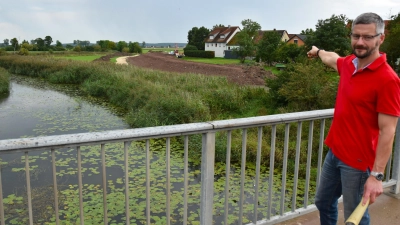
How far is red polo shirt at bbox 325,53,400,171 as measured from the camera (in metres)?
1.79

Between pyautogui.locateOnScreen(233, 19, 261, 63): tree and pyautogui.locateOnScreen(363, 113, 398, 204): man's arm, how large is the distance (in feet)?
136

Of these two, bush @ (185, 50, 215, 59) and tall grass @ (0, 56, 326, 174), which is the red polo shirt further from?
bush @ (185, 50, 215, 59)

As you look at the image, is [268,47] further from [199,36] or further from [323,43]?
[199,36]

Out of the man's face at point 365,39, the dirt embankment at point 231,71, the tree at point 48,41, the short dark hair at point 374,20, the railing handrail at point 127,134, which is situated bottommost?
the dirt embankment at point 231,71

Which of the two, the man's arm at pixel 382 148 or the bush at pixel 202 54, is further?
the bush at pixel 202 54

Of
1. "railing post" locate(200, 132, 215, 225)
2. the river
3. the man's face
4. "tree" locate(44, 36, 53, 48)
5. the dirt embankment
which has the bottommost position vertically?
the river

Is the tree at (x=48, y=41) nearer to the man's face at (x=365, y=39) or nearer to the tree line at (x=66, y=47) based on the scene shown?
the tree line at (x=66, y=47)

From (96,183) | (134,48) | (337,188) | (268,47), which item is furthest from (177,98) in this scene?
(134,48)

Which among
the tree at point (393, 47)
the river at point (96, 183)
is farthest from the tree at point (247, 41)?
the river at point (96, 183)

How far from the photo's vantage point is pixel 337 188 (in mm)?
2227

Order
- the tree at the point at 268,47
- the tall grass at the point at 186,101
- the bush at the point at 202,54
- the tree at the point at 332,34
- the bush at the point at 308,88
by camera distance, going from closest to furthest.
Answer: the tall grass at the point at 186,101, the bush at the point at 308,88, the tree at the point at 332,34, the tree at the point at 268,47, the bush at the point at 202,54

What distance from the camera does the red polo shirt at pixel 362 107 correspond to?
1786 millimetres

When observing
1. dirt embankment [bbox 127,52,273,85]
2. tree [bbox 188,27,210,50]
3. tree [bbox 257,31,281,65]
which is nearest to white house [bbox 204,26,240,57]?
tree [bbox 188,27,210,50]

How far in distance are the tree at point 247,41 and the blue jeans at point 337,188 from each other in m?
40.9
